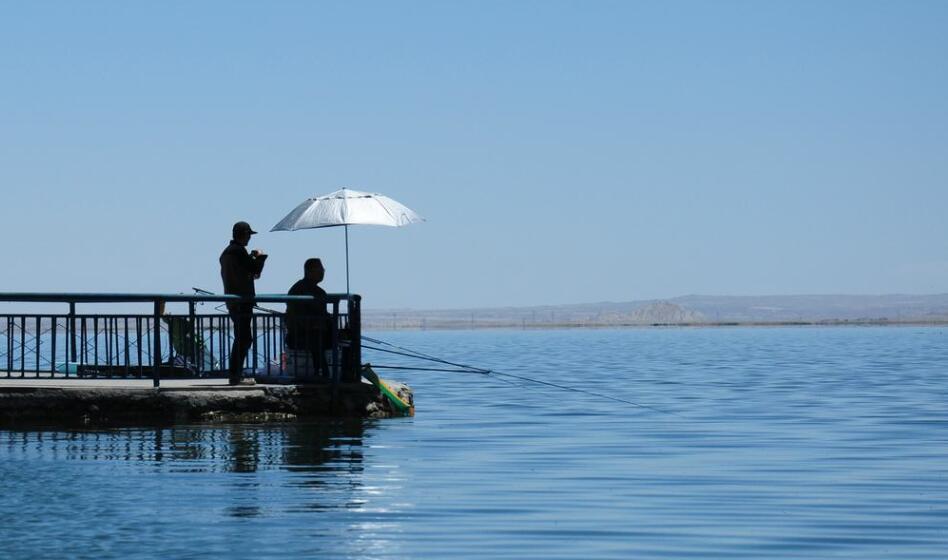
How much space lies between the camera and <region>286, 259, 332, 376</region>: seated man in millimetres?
18000

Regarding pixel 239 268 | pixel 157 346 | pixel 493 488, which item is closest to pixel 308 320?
pixel 239 268

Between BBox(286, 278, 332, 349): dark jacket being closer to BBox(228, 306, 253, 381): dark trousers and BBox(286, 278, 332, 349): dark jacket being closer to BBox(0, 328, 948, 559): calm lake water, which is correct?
BBox(228, 306, 253, 381): dark trousers

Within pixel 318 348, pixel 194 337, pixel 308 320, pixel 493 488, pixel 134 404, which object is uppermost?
pixel 308 320

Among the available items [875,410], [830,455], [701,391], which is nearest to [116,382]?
[830,455]

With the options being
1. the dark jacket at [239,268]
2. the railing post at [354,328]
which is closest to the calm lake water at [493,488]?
the railing post at [354,328]

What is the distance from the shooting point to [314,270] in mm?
18047

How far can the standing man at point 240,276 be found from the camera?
17750mm

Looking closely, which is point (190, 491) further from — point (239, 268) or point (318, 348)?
point (318, 348)

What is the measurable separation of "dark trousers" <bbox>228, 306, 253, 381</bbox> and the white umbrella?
1.21 metres

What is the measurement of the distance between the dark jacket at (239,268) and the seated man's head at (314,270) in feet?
1.74

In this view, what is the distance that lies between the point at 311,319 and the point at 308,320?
1.5 inches

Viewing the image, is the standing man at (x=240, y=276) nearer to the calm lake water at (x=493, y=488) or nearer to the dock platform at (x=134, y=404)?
the dock platform at (x=134, y=404)

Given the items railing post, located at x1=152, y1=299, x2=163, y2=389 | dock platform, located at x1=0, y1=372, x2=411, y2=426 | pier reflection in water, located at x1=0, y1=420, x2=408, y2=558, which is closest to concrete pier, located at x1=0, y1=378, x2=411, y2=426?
dock platform, located at x1=0, y1=372, x2=411, y2=426

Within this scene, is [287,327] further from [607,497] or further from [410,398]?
[607,497]
